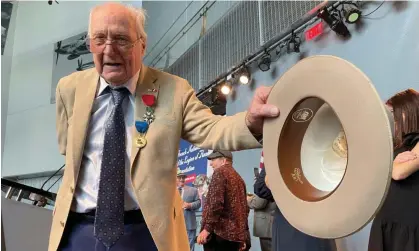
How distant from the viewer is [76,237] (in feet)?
4.26

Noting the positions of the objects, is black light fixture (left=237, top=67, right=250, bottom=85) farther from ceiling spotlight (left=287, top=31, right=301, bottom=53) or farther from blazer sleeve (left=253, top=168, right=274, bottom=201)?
blazer sleeve (left=253, top=168, right=274, bottom=201)

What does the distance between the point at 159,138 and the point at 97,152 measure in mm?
181

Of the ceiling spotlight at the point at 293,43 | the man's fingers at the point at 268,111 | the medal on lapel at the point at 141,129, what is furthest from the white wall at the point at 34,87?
the man's fingers at the point at 268,111

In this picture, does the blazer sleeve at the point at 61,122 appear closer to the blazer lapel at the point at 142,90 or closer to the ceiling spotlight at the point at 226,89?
the blazer lapel at the point at 142,90

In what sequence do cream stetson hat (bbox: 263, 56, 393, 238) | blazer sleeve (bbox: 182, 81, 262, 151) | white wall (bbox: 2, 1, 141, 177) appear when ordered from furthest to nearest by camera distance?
white wall (bbox: 2, 1, 141, 177), blazer sleeve (bbox: 182, 81, 262, 151), cream stetson hat (bbox: 263, 56, 393, 238)

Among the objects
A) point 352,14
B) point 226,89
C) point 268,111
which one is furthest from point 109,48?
point 226,89

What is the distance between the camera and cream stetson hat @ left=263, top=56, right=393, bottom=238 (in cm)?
84

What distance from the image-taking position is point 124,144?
130cm

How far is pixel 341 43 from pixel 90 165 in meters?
3.31

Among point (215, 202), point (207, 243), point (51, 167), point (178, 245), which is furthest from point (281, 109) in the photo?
point (51, 167)

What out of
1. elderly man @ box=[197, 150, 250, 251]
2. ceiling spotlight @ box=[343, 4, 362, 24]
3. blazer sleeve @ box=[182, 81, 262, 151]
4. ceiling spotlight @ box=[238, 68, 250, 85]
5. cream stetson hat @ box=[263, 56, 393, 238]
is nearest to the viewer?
cream stetson hat @ box=[263, 56, 393, 238]

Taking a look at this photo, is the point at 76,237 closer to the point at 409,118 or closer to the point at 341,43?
the point at 409,118

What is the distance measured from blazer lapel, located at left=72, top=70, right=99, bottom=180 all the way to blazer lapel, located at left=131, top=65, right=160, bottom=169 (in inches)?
4.9

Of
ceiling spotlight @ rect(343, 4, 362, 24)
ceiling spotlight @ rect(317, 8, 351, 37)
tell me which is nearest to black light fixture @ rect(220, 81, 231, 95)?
ceiling spotlight @ rect(317, 8, 351, 37)
